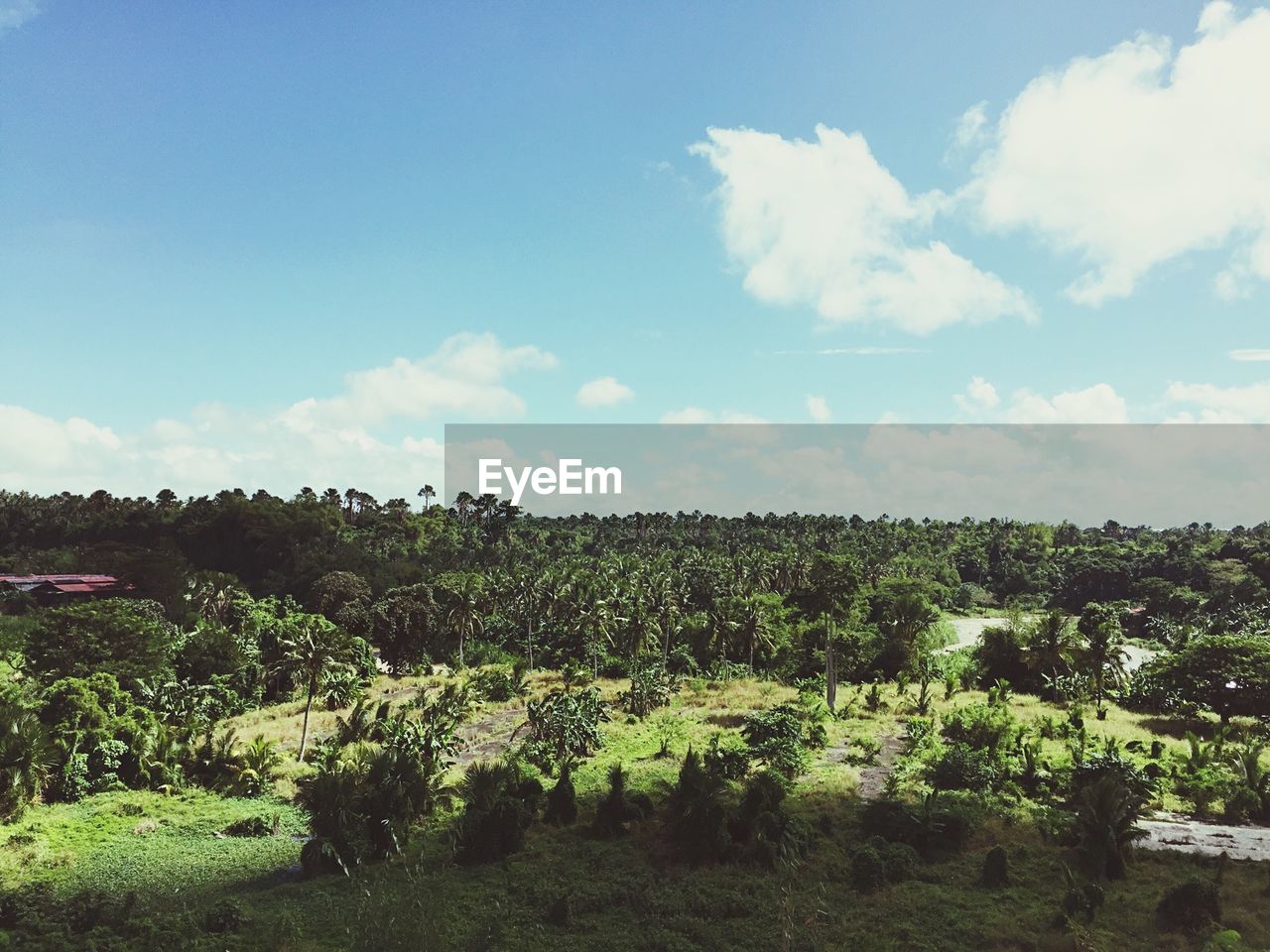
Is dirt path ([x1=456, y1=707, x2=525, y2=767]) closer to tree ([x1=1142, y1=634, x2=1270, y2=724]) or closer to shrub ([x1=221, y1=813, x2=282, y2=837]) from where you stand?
shrub ([x1=221, y1=813, x2=282, y2=837])

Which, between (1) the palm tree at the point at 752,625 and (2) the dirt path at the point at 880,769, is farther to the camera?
(1) the palm tree at the point at 752,625

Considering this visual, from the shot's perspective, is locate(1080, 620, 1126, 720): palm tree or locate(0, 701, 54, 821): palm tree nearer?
locate(0, 701, 54, 821): palm tree

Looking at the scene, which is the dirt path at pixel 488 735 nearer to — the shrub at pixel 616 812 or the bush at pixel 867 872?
the shrub at pixel 616 812

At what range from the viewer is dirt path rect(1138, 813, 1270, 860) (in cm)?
3281

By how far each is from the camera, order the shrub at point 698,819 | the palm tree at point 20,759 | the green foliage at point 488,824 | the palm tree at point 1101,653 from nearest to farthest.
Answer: the shrub at point 698,819 < the green foliage at point 488,824 < the palm tree at point 20,759 < the palm tree at point 1101,653

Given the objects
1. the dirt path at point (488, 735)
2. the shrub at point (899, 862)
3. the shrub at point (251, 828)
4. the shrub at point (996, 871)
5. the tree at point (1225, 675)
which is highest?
the tree at point (1225, 675)

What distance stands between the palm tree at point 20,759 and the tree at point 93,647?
15.2 m

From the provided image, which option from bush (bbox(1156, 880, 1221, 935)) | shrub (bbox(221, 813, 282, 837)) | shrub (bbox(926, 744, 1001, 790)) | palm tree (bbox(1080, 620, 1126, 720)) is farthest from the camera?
palm tree (bbox(1080, 620, 1126, 720))

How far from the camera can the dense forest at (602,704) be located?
33031mm

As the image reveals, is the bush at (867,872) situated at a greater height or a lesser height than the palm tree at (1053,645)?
lesser

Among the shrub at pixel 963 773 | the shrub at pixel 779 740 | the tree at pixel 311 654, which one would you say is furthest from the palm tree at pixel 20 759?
the shrub at pixel 963 773

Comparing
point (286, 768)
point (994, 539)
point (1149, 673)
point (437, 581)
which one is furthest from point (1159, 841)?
point (994, 539)

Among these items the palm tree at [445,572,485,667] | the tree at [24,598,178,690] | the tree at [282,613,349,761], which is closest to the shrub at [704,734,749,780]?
the tree at [282,613,349,761]

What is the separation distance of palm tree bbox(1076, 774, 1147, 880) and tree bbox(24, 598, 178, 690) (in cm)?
5932
